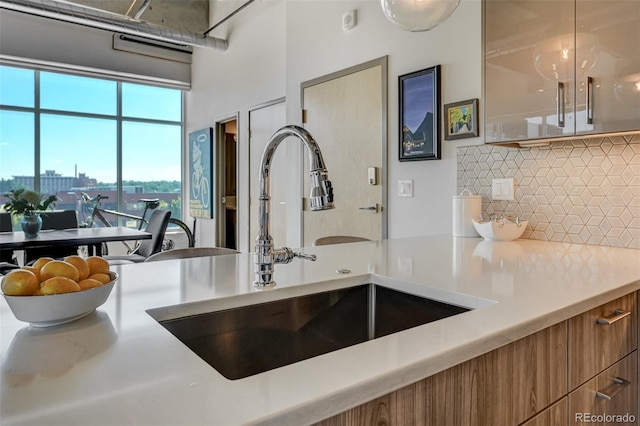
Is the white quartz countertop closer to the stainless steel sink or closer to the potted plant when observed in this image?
the stainless steel sink

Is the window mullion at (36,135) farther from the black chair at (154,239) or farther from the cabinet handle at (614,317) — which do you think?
the cabinet handle at (614,317)

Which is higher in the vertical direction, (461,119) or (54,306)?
(461,119)

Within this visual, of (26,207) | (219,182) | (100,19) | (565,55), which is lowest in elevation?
(26,207)

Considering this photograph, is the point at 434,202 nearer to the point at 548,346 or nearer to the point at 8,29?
the point at 548,346

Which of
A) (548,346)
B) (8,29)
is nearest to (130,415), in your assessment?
(548,346)

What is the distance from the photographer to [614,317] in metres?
1.12

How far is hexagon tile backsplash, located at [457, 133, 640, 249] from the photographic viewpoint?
176 cm

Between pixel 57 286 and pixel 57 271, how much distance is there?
0.05 meters

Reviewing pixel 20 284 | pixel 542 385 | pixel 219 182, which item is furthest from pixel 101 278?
pixel 219 182

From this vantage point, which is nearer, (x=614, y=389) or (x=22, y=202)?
(x=614, y=389)

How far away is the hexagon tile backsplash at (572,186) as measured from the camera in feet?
5.77

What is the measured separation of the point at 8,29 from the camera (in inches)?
200

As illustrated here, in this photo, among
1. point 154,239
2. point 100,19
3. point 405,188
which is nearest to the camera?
point 405,188

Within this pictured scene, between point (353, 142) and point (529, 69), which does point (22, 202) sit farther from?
point (529, 69)
